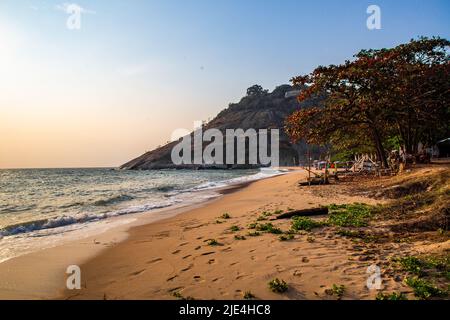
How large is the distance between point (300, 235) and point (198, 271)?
3095 mm

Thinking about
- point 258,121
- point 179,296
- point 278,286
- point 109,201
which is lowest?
point 109,201

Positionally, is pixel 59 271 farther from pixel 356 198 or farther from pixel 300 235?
pixel 356 198

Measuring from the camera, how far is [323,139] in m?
26.2

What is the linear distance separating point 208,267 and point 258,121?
133291 mm

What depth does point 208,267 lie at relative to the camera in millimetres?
6109

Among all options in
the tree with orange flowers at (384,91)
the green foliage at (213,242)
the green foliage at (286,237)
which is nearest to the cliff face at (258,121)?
the tree with orange flowers at (384,91)

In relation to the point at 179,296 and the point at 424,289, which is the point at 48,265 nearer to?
the point at 179,296

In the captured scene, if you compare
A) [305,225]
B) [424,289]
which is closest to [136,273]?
[305,225]

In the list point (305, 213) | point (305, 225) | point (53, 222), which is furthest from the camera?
point (53, 222)

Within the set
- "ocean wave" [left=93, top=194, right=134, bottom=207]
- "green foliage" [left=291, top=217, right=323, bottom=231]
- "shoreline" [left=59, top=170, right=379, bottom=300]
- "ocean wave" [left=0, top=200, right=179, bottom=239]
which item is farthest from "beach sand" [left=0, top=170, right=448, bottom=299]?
"ocean wave" [left=93, top=194, right=134, bottom=207]

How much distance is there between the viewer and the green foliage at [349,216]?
8.54 m
